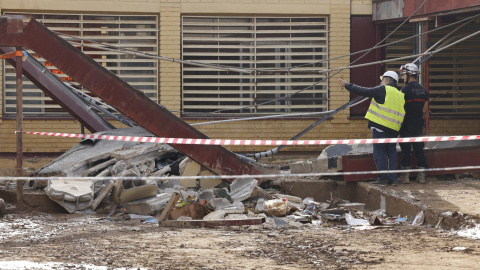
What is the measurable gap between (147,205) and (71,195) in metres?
1.11

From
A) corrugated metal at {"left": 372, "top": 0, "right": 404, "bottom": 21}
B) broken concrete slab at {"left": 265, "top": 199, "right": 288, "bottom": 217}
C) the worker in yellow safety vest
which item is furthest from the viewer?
corrugated metal at {"left": 372, "top": 0, "right": 404, "bottom": 21}

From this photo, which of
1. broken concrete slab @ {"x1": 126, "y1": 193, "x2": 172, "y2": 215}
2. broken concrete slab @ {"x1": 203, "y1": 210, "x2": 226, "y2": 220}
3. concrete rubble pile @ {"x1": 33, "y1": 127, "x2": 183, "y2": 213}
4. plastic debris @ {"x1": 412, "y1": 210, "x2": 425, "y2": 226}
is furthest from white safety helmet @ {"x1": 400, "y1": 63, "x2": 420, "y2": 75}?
broken concrete slab @ {"x1": 126, "y1": 193, "x2": 172, "y2": 215}

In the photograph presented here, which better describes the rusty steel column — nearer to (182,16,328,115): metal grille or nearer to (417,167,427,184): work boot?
(182,16,328,115): metal grille

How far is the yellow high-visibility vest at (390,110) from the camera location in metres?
11.1

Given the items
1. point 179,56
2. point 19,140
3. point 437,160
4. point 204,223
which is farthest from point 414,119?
point 179,56

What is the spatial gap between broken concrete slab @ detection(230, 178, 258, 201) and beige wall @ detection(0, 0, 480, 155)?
467 centimetres

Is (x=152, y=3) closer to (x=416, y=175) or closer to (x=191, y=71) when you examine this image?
(x=191, y=71)

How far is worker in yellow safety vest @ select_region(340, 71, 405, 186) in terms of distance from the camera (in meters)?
11.1

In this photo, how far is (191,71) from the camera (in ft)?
54.3

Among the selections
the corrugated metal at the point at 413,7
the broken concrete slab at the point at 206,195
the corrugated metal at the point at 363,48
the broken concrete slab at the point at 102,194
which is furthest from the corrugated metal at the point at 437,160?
the corrugated metal at the point at 363,48

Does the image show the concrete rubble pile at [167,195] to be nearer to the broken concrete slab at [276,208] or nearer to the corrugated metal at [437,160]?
the broken concrete slab at [276,208]

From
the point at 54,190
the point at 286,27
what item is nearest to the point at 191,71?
the point at 286,27

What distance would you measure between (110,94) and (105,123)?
219 centimetres

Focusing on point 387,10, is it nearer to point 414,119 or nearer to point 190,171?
point 414,119
